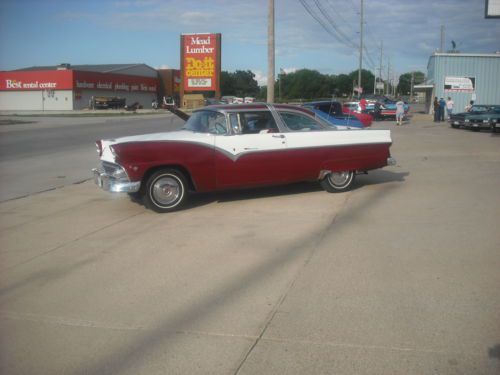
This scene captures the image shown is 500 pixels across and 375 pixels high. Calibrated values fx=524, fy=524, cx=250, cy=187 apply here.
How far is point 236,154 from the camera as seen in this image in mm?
8242

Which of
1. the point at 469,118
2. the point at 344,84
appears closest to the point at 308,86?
the point at 344,84

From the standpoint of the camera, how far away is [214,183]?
820 centimetres

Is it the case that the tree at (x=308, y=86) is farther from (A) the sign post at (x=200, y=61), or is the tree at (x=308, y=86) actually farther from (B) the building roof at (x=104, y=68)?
(A) the sign post at (x=200, y=61)

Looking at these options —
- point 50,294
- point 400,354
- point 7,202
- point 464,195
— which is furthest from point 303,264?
point 7,202

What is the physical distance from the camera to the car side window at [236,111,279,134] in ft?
27.9

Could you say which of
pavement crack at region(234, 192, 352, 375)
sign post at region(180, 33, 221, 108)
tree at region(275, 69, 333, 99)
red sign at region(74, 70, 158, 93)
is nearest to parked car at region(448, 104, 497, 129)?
pavement crack at region(234, 192, 352, 375)

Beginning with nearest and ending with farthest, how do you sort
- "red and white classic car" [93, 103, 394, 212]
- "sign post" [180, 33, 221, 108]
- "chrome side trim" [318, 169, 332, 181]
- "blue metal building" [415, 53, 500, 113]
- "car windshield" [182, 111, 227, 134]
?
"red and white classic car" [93, 103, 394, 212], "car windshield" [182, 111, 227, 134], "chrome side trim" [318, 169, 332, 181], "blue metal building" [415, 53, 500, 113], "sign post" [180, 33, 221, 108]

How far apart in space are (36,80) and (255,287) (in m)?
66.1

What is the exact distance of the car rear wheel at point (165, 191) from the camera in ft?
25.8

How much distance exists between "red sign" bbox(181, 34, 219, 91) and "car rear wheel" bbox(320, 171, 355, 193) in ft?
116

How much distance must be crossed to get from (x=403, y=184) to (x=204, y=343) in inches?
286

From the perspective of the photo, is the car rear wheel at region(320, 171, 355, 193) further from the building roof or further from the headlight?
the building roof

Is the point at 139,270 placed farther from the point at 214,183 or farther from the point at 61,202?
the point at 61,202

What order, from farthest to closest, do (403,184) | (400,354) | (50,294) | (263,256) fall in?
(403,184) → (263,256) → (50,294) → (400,354)
